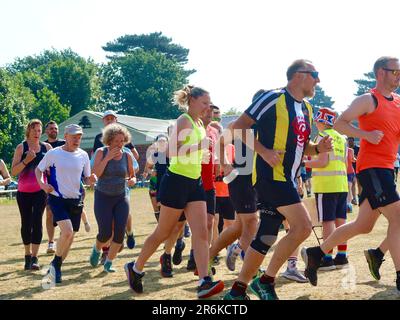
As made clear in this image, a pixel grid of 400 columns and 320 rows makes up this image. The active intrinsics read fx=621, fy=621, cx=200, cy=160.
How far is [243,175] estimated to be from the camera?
7273mm

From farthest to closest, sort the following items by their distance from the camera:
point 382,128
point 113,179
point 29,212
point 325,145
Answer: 1. point 29,212
2. point 113,179
3. point 382,128
4. point 325,145

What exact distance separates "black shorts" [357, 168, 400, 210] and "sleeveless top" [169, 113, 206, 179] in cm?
166

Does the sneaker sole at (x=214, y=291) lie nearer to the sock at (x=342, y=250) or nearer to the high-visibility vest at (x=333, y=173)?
the sock at (x=342, y=250)

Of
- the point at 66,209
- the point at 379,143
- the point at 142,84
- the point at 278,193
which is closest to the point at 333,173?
the point at 379,143

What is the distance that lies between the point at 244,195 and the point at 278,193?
5.57 feet

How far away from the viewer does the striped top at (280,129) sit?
5.54m

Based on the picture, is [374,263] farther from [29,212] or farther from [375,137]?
[29,212]

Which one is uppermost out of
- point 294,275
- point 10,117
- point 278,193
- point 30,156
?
point 10,117

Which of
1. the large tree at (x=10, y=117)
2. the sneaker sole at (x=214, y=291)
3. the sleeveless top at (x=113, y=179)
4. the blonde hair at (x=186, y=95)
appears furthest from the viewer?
the large tree at (x=10, y=117)

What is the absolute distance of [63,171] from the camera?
7.95 metres

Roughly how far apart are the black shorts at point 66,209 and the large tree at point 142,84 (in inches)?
3001

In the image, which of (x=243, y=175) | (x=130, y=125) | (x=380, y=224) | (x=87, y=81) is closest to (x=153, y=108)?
(x=87, y=81)

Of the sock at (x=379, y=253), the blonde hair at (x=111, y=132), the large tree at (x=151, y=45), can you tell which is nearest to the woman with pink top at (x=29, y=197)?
the blonde hair at (x=111, y=132)

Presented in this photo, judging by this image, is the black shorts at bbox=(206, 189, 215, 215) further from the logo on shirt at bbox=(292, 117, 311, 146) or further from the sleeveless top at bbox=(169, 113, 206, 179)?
the logo on shirt at bbox=(292, 117, 311, 146)
